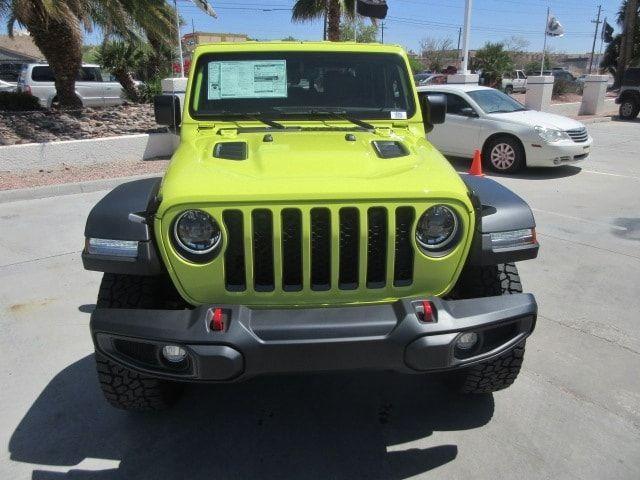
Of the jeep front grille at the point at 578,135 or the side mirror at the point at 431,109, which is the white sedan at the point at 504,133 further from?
the side mirror at the point at 431,109

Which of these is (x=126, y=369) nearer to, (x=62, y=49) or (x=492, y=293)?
(x=492, y=293)

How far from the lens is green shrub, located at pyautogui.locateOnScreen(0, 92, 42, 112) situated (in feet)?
39.2

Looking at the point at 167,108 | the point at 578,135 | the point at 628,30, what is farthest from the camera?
the point at 628,30

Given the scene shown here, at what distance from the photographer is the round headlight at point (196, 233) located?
2.25 meters

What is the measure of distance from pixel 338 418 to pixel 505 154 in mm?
7461

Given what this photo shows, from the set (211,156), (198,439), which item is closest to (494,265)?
(211,156)

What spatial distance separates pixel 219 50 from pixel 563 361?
9.86 ft

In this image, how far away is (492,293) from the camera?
105 inches

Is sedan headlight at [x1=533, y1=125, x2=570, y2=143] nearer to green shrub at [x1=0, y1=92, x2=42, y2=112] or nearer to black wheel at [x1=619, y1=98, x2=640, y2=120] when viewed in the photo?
green shrub at [x1=0, y1=92, x2=42, y2=112]

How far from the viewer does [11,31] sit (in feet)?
52.3

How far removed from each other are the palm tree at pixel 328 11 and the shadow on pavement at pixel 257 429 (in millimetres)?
14389

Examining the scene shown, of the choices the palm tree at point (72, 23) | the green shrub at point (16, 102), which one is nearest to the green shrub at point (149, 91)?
the palm tree at point (72, 23)

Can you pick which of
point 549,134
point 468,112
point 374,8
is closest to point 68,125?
point 374,8

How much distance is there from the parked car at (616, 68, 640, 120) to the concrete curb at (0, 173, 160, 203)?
16275mm
